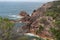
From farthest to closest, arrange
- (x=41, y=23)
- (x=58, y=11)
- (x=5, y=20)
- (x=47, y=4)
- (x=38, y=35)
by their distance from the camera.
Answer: (x=47, y=4) < (x=58, y=11) < (x=41, y=23) < (x=38, y=35) < (x=5, y=20)

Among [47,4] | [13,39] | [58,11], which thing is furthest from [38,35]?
[47,4]

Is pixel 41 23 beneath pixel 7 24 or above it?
beneath

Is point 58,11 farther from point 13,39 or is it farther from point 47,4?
point 13,39

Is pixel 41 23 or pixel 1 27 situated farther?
pixel 41 23

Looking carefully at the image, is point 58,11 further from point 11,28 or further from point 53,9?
point 11,28

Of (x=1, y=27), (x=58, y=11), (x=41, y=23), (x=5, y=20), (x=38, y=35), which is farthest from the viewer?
(x=58, y=11)

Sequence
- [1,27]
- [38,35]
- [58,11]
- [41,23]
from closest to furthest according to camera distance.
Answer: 1. [1,27]
2. [38,35]
3. [41,23]
4. [58,11]

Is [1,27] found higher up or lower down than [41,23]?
higher up

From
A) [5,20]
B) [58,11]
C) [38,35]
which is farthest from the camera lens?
[58,11]

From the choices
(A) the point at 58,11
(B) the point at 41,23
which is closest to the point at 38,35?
(B) the point at 41,23

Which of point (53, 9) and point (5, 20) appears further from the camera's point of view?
point (53, 9)
